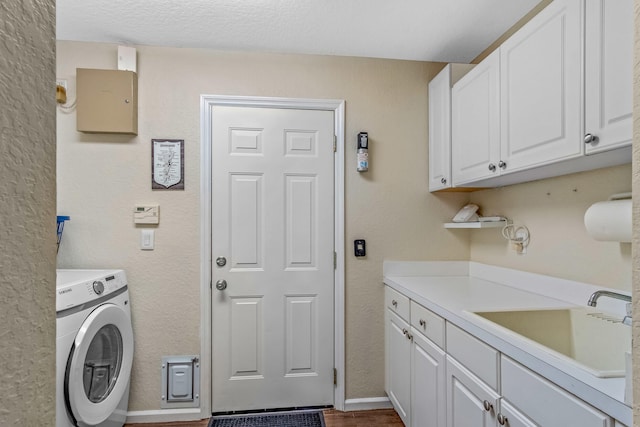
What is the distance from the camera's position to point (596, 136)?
1.09m

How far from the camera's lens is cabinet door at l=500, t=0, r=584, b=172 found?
118 centimetres

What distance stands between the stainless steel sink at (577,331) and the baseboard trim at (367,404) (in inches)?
47.0

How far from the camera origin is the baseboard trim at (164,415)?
2.09 m

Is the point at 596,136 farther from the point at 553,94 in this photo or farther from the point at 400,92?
the point at 400,92

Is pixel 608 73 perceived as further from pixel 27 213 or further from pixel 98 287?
pixel 98 287

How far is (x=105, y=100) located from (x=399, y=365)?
2.34m

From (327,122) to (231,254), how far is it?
1059 millimetres

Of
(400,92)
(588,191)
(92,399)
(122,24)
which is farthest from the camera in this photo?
(400,92)

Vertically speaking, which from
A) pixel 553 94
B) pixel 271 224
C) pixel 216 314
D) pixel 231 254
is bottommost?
pixel 216 314

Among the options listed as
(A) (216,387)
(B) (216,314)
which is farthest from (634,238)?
(A) (216,387)

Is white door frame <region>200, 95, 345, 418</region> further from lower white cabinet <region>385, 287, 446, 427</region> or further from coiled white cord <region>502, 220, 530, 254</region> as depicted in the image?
coiled white cord <region>502, 220, 530, 254</region>

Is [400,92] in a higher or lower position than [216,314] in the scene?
higher

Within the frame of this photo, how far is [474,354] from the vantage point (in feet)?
4.10

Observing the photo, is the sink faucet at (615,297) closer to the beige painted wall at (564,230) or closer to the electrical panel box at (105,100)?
the beige painted wall at (564,230)
